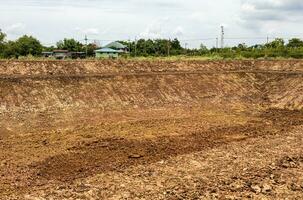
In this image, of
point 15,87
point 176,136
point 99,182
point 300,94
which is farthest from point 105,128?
point 300,94

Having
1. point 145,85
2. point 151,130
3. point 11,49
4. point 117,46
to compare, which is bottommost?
point 151,130

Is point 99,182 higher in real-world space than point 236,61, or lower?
lower

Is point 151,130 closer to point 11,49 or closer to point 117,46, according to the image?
point 11,49

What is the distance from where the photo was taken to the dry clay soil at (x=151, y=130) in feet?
47.9

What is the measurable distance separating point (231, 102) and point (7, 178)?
71.2 ft

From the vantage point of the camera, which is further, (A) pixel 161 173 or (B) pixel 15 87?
(B) pixel 15 87

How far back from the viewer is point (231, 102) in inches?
Answer: 1332

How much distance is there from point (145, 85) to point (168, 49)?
72.6 ft

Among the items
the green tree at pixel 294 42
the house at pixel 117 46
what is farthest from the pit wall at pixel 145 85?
the house at pixel 117 46

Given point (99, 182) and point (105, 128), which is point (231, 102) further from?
point (99, 182)

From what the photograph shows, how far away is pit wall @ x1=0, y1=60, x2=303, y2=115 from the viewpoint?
2845cm

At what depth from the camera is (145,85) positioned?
109 ft

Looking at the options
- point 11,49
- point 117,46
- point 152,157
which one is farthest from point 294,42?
point 152,157

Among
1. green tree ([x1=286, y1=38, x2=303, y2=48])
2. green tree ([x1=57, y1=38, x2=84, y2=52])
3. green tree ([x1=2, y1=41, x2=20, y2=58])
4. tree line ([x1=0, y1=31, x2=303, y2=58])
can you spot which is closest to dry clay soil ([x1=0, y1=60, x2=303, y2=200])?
tree line ([x1=0, y1=31, x2=303, y2=58])
